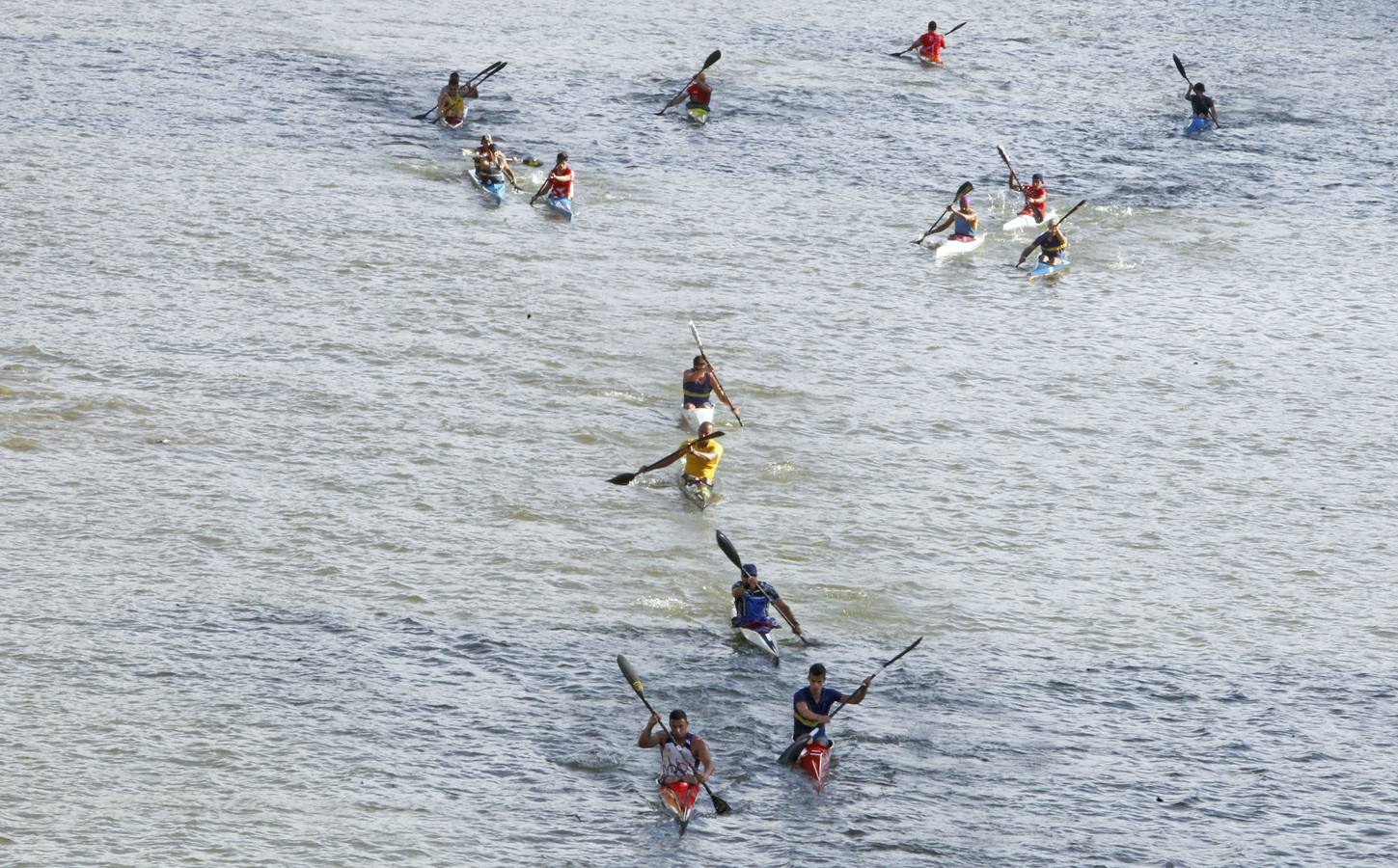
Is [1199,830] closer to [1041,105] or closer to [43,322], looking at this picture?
[43,322]

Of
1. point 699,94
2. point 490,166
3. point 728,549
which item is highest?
point 699,94

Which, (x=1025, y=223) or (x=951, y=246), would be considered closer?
(x=951, y=246)

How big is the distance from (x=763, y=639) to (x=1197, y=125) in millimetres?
37518

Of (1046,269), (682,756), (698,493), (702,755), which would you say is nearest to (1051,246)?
(1046,269)

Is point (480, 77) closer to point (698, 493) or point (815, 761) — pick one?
point (698, 493)

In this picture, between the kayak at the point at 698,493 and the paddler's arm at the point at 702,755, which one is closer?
the paddler's arm at the point at 702,755

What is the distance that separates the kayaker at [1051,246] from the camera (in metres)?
44.7

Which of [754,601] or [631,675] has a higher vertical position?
[754,601]

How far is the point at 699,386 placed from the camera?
112ft

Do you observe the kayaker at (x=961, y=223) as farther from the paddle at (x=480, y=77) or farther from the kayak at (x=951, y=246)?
the paddle at (x=480, y=77)

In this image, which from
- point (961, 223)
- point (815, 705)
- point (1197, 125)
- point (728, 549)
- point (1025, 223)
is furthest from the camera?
point (1197, 125)

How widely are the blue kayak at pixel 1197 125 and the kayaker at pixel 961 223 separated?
1432cm

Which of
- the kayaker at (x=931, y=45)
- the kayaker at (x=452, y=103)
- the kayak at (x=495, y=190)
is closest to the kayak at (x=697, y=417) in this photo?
the kayak at (x=495, y=190)

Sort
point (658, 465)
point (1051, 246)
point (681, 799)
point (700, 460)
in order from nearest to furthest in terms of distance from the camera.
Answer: point (681, 799), point (658, 465), point (700, 460), point (1051, 246)
